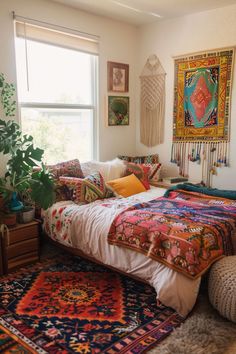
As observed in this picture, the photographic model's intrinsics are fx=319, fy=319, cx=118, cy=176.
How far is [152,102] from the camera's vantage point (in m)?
4.32

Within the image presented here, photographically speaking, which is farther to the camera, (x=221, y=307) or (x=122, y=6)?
(x=122, y=6)

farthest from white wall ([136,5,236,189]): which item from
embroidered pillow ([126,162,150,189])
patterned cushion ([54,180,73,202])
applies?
patterned cushion ([54,180,73,202])

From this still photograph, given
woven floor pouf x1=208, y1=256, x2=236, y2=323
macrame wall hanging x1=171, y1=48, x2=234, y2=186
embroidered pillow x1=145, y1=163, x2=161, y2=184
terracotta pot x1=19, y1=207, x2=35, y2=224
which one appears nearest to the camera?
woven floor pouf x1=208, y1=256, x2=236, y2=323

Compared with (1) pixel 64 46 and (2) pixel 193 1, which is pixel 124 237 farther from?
(2) pixel 193 1

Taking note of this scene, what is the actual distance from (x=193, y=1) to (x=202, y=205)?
2161 millimetres

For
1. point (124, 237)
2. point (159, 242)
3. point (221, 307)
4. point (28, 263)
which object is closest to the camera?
point (221, 307)

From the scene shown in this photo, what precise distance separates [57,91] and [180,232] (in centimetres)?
224

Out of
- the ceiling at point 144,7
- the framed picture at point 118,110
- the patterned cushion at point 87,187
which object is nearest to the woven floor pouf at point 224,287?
the patterned cushion at point 87,187

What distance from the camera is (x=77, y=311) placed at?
7.46 ft

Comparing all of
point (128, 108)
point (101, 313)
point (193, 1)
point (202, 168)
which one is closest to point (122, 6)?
point (193, 1)

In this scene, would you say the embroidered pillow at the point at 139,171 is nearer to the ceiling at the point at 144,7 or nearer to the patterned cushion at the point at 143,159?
the patterned cushion at the point at 143,159

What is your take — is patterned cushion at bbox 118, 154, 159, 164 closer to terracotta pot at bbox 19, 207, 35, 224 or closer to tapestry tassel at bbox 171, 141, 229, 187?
tapestry tassel at bbox 171, 141, 229, 187

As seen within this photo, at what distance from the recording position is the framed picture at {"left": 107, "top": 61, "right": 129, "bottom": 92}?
412cm

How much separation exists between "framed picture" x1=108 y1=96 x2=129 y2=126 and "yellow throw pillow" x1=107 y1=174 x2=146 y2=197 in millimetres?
949
